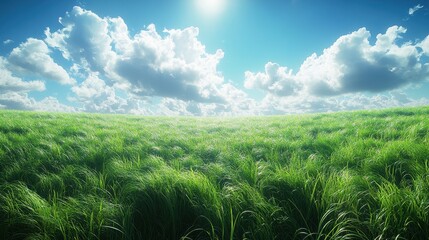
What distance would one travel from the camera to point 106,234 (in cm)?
203

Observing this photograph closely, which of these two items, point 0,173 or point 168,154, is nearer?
point 0,173

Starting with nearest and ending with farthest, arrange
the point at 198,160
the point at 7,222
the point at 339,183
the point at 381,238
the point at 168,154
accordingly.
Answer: the point at 381,238 → the point at 7,222 → the point at 339,183 → the point at 198,160 → the point at 168,154

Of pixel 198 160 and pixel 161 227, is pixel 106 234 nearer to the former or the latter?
pixel 161 227

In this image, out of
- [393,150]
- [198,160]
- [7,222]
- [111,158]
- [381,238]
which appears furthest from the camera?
[198,160]

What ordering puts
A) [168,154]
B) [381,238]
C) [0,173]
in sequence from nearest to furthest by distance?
[381,238] < [0,173] < [168,154]

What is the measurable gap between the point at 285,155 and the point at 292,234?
10.5 ft

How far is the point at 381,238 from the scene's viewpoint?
5.69ft

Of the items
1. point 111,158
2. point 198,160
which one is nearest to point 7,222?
point 111,158

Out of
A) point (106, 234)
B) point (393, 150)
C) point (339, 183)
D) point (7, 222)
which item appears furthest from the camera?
point (393, 150)

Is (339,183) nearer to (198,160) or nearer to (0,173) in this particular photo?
(198,160)

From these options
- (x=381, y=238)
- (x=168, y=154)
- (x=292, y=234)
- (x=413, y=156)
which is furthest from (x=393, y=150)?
(x=168, y=154)

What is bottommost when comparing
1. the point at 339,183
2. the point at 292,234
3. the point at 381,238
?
the point at 292,234

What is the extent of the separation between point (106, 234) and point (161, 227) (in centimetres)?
54

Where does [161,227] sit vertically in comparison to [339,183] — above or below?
below
